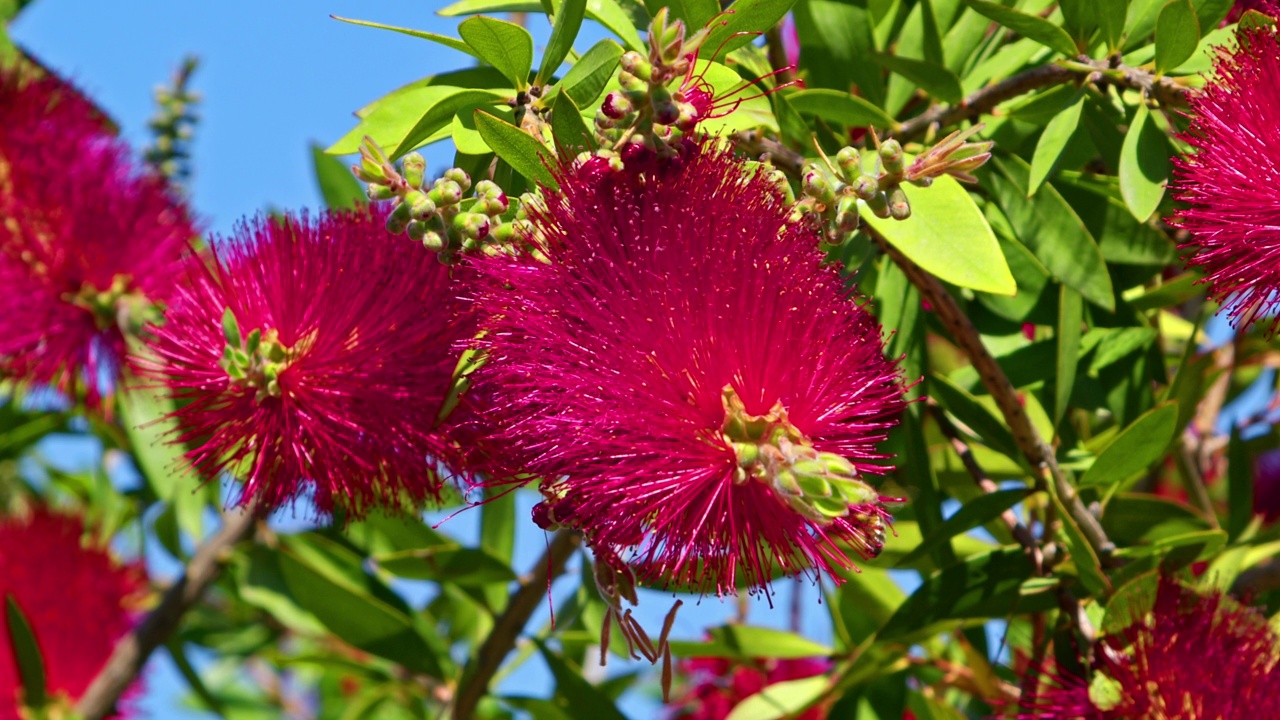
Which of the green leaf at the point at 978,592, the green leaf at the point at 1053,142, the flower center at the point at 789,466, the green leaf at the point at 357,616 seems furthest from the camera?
the green leaf at the point at 357,616

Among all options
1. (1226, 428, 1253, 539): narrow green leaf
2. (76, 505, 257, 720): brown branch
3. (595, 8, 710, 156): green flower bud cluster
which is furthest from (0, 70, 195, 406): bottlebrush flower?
(1226, 428, 1253, 539): narrow green leaf

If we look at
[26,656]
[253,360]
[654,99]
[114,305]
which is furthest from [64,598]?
[654,99]

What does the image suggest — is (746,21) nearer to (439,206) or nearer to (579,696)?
(439,206)

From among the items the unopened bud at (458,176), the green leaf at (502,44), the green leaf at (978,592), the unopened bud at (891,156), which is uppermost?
the green leaf at (502,44)

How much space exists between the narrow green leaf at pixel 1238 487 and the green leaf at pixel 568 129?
3.81 ft

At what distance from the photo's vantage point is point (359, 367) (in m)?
1.24

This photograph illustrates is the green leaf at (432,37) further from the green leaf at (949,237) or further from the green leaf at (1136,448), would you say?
the green leaf at (1136,448)

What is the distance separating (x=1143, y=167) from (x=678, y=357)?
1.74ft

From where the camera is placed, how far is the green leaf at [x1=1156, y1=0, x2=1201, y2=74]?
46.3 inches

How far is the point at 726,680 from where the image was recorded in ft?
7.47

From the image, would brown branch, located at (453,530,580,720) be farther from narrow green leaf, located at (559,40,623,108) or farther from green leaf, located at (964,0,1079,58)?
green leaf, located at (964,0,1079,58)

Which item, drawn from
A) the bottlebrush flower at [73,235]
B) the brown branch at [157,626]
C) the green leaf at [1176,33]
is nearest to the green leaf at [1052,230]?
the green leaf at [1176,33]

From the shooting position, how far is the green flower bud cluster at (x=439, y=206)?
107 cm

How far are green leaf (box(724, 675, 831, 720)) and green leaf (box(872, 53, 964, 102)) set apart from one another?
84cm
